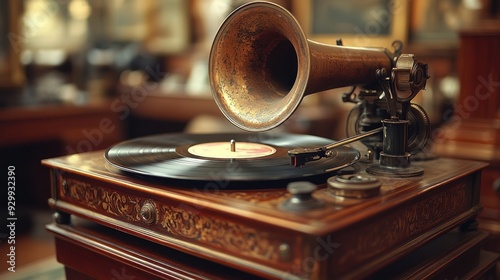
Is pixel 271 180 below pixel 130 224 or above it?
above

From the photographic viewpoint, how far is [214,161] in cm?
113

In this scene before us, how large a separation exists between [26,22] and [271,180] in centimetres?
346

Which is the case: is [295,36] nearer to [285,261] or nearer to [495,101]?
[285,261]

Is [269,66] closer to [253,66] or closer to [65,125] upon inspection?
[253,66]

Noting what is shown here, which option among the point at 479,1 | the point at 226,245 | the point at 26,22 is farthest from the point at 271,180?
the point at 26,22

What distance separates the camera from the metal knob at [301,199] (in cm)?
89

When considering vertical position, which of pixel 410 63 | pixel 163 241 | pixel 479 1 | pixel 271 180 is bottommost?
pixel 163 241

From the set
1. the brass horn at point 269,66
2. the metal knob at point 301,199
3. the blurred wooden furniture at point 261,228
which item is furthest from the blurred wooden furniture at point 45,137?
the metal knob at point 301,199

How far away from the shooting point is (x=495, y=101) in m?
2.11

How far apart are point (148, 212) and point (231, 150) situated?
0.27m

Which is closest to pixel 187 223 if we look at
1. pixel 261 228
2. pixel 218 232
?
pixel 218 232

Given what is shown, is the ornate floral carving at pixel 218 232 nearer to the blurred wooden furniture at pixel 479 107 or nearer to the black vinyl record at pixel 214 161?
the black vinyl record at pixel 214 161

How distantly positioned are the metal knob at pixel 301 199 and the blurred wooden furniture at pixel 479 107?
134 cm

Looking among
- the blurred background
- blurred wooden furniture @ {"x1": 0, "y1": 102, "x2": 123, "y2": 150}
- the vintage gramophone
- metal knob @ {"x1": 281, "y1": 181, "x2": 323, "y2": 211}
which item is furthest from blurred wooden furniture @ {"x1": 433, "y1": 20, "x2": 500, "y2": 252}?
blurred wooden furniture @ {"x1": 0, "y1": 102, "x2": 123, "y2": 150}
